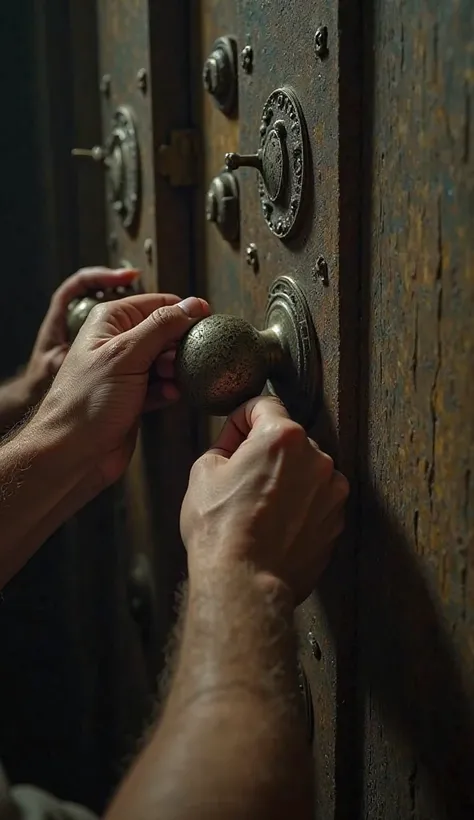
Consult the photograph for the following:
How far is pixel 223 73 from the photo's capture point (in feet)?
2.47

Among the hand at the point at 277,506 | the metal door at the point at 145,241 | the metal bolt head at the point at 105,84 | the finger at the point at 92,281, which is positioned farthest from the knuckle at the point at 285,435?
the metal bolt head at the point at 105,84

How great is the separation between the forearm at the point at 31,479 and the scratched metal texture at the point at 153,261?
0.21 meters

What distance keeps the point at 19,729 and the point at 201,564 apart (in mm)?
966

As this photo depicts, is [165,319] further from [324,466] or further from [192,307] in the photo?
[324,466]

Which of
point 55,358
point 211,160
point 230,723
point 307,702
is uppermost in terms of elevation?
point 211,160

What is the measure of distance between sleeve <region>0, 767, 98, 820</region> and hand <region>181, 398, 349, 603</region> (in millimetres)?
328

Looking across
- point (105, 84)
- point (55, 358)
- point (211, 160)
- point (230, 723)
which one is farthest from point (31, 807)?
point (105, 84)

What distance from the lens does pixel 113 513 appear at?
1.24m

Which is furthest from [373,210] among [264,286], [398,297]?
[264,286]

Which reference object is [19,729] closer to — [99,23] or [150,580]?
[150,580]

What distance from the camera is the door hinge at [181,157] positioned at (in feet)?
2.86

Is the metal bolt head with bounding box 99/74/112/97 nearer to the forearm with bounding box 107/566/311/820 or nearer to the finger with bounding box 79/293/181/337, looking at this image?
the finger with bounding box 79/293/181/337

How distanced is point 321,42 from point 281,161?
0.09m

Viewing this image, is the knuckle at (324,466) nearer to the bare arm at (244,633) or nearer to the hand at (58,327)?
the bare arm at (244,633)
